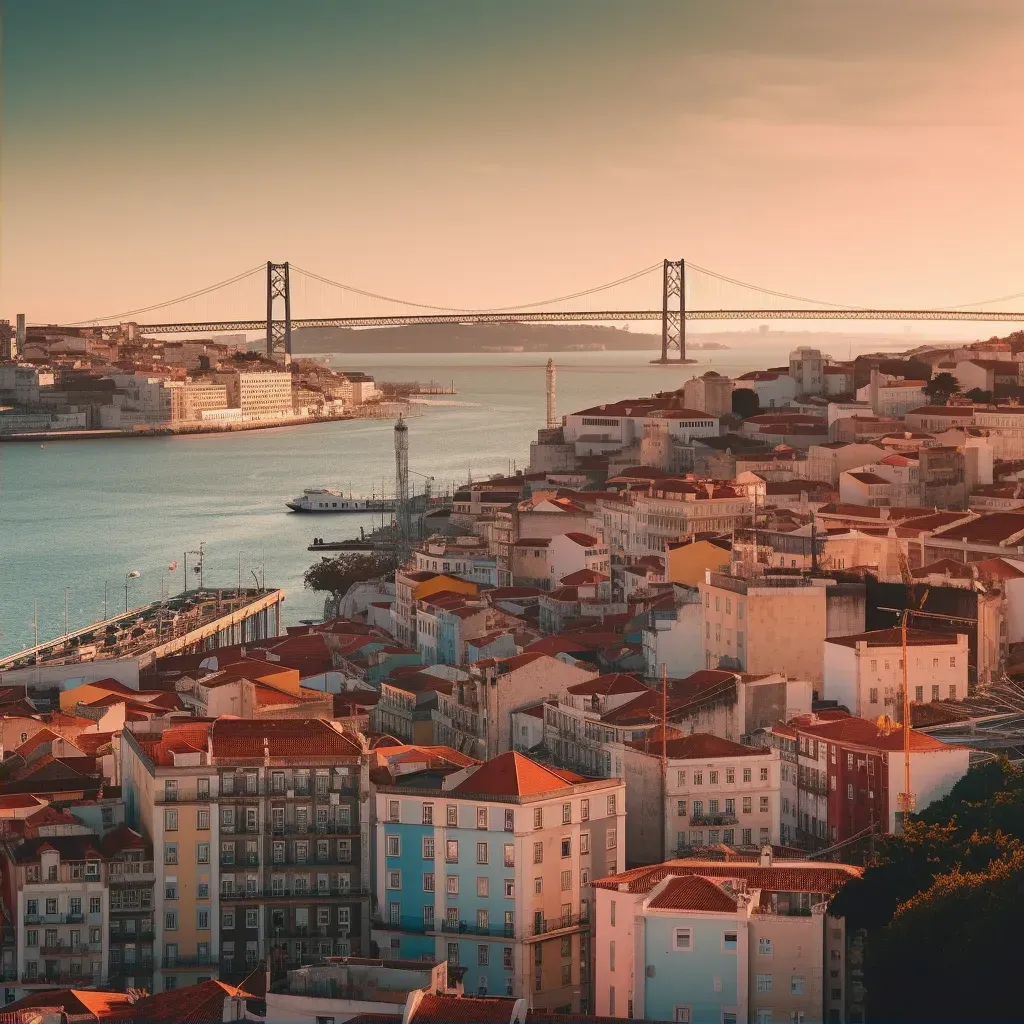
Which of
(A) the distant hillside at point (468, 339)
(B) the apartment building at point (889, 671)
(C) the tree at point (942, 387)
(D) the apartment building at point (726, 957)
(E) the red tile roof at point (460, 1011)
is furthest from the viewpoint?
(A) the distant hillside at point (468, 339)

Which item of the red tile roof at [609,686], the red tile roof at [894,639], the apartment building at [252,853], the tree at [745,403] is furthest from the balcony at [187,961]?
the tree at [745,403]

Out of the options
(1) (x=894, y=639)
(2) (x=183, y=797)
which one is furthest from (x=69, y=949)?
(1) (x=894, y=639)

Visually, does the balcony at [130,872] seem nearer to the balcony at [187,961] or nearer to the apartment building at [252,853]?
the apartment building at [252,853]

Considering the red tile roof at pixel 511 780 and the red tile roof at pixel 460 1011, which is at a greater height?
the red tile roof at pixel 511 780

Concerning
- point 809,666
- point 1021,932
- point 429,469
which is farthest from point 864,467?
point 429,469

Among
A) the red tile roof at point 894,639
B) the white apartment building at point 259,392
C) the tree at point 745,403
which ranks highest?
the tree at point 745,403

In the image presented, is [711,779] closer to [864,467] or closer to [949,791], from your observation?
[949,791]

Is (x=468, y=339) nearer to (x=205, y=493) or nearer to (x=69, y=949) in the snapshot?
(x=205, y=493)
